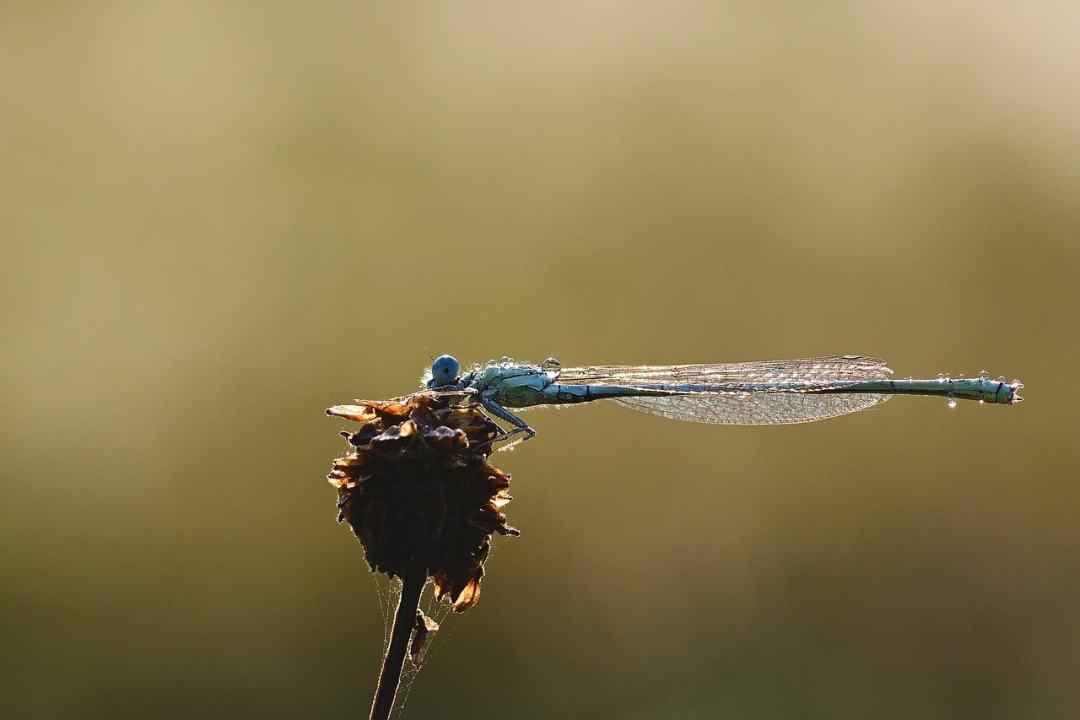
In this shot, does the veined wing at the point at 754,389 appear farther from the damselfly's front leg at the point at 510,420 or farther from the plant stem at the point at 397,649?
the plant stem at the point at 397,649

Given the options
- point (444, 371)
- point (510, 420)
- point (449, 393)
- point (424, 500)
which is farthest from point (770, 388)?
point (424, 500)

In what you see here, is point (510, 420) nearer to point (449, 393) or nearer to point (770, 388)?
point (449, 393)

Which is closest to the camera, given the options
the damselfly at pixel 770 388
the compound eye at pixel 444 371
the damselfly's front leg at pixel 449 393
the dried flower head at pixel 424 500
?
the dried flower head at pixel 424 500

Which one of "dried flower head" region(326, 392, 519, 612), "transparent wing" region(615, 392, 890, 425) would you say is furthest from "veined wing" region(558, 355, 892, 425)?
"dried flower head" region(326, 392, 519, 612)

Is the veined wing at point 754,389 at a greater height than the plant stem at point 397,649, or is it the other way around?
the veined wing at point 754,389

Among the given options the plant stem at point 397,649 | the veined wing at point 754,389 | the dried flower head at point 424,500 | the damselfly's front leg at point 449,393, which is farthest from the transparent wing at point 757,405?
the plant stem at point 397,649

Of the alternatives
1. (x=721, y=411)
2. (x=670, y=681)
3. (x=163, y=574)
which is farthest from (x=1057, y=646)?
(x=163, y=574)
